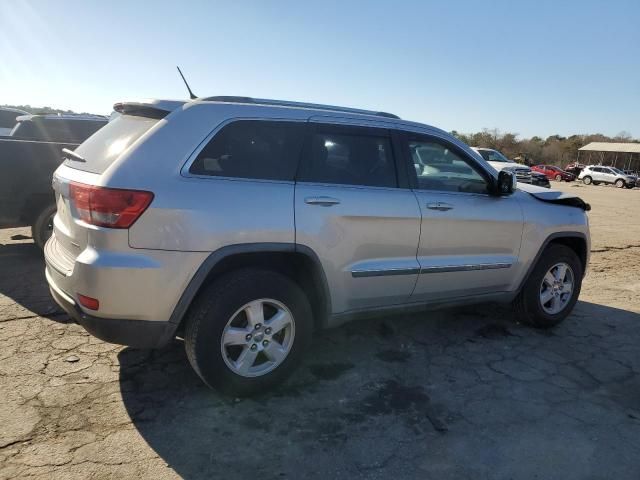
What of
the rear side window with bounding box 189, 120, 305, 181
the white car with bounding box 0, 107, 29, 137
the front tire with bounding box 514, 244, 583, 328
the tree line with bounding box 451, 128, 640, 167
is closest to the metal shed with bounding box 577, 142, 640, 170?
the tree line with bounding box 451, 128, 640, 167

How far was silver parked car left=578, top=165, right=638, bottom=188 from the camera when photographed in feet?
133

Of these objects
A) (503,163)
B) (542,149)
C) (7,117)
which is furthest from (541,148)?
(7,117)

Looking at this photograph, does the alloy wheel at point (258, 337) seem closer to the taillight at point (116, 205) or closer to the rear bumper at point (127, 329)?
the rear bumper at point (127, 329)

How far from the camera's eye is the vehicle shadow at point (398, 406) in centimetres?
271

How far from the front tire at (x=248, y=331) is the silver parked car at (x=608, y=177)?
45027mm

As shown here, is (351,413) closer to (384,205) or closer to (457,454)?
(457,454)

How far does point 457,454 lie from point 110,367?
2.44m

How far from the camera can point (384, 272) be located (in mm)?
3674

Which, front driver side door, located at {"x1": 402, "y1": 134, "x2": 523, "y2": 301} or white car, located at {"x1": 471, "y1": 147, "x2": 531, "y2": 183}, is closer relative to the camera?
front driver side door, located at {"x1": 402, "y1": 134, "x2": 523, "y2": 301}

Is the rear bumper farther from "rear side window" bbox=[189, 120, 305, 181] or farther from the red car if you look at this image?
→ the red car

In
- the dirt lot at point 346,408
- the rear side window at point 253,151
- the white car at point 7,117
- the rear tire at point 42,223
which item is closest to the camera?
the dirt lot at point 346,408

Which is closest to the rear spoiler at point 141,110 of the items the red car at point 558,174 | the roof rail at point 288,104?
Result: the roof rail at point 288,104

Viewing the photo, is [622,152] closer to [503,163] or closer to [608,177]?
[608,177]

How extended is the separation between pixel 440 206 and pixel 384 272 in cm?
73
